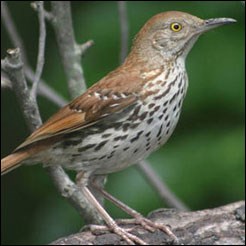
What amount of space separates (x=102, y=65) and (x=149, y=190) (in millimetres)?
976

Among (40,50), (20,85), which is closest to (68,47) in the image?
(40,50)

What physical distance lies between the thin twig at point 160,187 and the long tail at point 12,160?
1.03 m

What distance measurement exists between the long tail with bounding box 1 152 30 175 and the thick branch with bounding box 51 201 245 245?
0.56 meters

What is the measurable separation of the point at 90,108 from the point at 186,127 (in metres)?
1.75

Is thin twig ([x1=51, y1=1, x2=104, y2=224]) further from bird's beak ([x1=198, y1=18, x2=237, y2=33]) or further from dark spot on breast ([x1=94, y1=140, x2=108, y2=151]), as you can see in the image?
bird's beak ([x1=198, y1=18, x2=237, y2=33])

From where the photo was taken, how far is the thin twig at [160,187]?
298 inches

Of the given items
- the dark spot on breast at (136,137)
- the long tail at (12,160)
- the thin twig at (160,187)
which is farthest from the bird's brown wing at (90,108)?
the thin twig at (160,187)

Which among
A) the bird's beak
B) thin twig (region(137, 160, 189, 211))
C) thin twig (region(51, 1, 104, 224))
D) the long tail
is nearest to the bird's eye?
the bird's beak

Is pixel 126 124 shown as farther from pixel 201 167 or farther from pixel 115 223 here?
pixel 201 167

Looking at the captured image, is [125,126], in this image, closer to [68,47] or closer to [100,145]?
[100,145]

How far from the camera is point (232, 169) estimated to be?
8.09m

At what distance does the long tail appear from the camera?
22.0 feet

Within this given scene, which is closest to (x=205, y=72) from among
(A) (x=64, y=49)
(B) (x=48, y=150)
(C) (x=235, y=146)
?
(C) (x=235, y=146)

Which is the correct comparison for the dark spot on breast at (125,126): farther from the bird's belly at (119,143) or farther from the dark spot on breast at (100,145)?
the dark spot on breast at (100,145)
